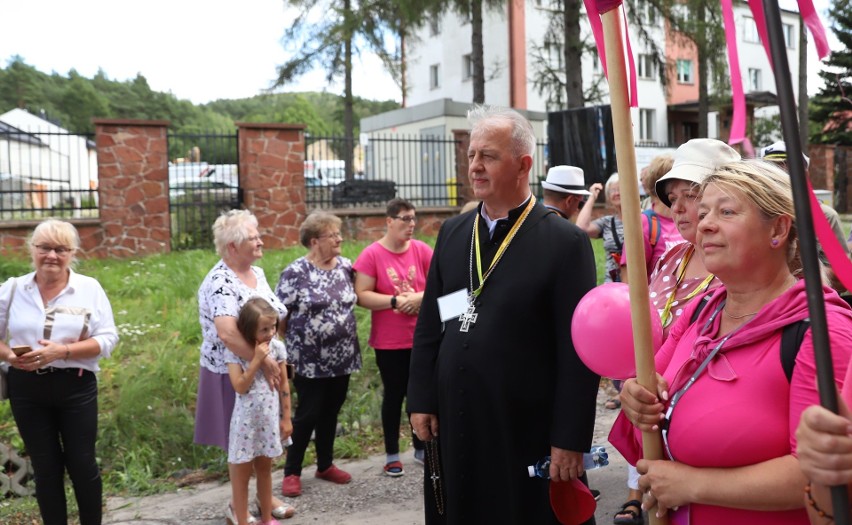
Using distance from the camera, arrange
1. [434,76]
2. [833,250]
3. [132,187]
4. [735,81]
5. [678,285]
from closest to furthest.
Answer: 1. [833,250]
2. [735,81]
3. [678,285]
4. [132,187]
5. [434,76]

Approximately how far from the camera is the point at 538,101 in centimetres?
3691

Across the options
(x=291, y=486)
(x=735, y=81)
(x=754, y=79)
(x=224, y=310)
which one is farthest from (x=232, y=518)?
(x=754, y=79)

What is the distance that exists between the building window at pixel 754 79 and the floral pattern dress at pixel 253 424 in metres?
44.7

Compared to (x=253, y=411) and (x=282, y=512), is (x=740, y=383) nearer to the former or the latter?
(x=253, y=411)

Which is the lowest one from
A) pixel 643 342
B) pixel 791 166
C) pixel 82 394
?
pixel 82 394

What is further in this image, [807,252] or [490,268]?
[490,268]

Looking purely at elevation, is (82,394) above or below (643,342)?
below

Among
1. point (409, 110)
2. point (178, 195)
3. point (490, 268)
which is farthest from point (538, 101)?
point (490, 268)

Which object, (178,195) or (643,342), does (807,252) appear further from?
(178,195)

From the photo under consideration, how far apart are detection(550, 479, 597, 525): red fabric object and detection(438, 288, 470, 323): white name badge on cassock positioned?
729mm

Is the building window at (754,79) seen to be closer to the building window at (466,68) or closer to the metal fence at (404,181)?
the building window at (466,68)

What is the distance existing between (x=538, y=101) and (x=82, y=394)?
3446cm

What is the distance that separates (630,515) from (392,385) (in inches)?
74.6

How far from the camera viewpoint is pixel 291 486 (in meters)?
5.12
